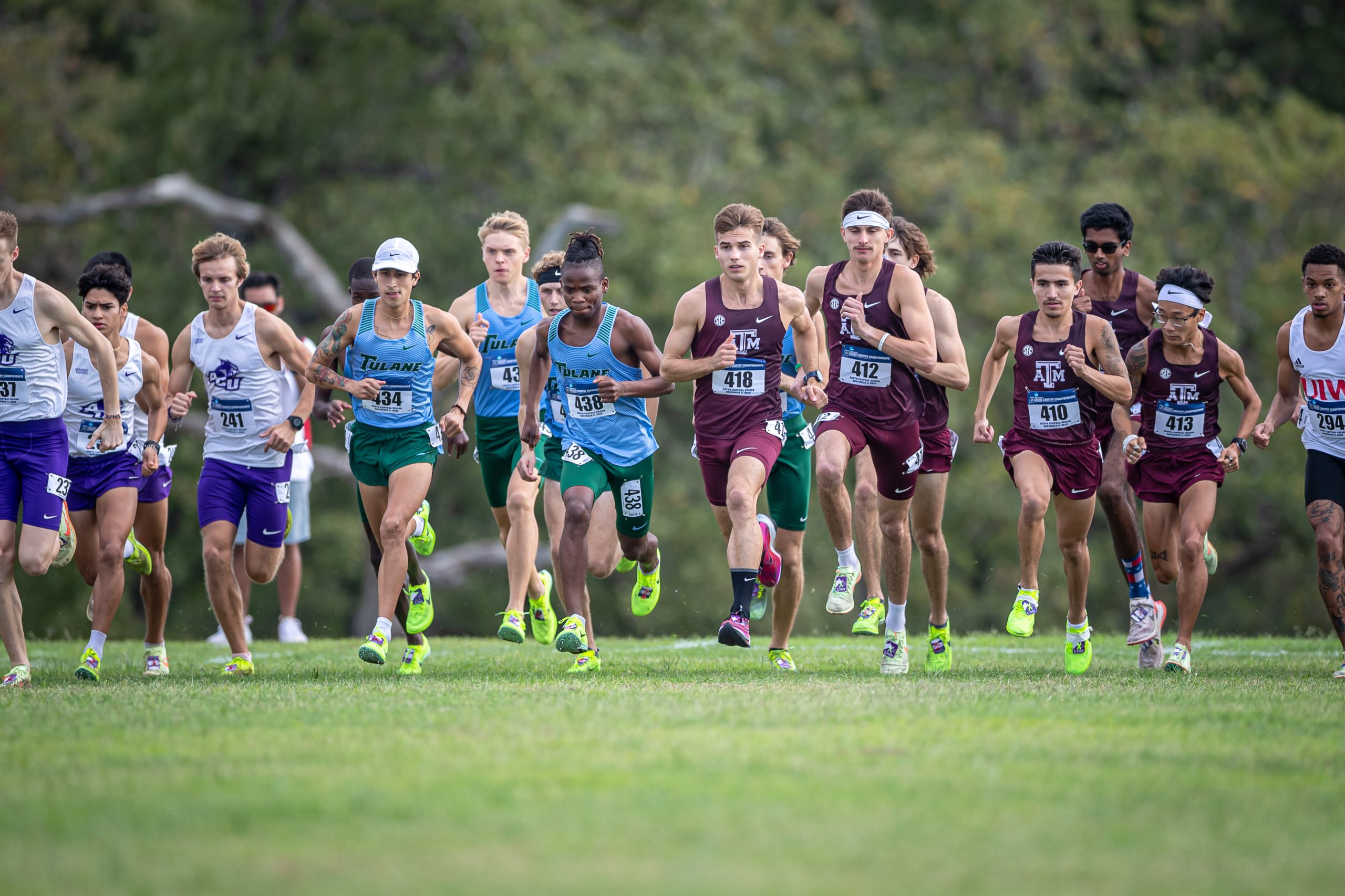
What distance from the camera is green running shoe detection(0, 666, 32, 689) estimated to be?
921 cm

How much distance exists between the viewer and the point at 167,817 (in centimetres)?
534

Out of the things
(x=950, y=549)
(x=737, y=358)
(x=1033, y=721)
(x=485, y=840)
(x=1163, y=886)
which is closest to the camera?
(x=1163, y=886)

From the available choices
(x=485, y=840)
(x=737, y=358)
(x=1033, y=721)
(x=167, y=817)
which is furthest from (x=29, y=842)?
(x=737, y=358)

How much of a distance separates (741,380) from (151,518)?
4.09 meters

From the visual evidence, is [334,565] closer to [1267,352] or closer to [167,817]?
[1267,352]

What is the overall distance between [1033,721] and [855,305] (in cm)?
330

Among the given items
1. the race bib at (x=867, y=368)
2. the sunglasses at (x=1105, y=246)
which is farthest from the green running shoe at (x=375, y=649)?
the sunglasses at (x=1105, y=246)

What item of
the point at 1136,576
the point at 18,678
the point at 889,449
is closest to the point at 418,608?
the point at 18,678

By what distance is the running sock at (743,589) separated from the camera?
30.0 ft

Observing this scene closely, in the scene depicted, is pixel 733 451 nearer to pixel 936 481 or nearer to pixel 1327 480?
pixel 936 481

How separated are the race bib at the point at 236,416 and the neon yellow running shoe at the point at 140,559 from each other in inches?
45.1

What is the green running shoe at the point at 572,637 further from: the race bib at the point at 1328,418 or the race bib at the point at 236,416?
the race bib at the point at 1328,418

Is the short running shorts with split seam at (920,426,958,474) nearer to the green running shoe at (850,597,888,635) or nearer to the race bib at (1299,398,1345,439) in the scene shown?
the green running shoe at (850,597,888,635)

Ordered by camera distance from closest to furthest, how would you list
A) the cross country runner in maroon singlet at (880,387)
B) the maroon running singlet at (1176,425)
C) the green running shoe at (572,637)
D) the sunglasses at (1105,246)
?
the green running shoe at (572,637) < the cross country runner in maroon singlet at (880,387) < the maroon running singlet at (1176,425) < the sunglasses at (1105,246)
